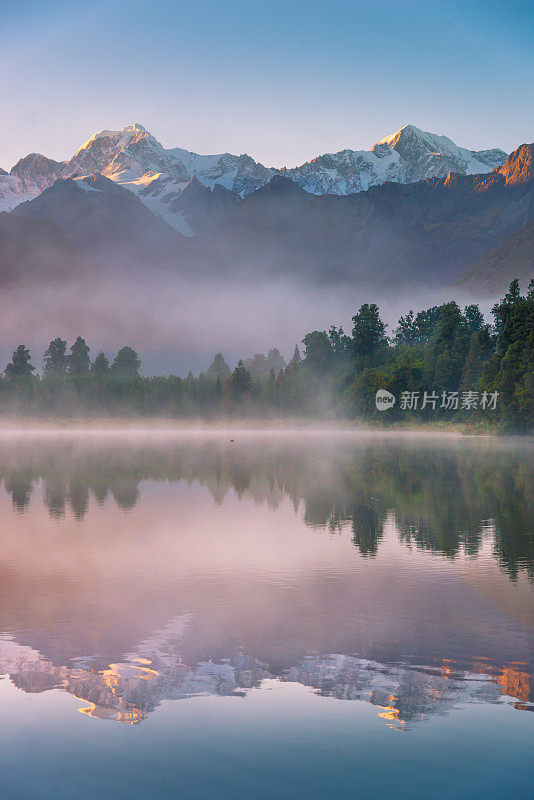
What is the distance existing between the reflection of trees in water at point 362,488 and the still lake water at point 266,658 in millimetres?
386

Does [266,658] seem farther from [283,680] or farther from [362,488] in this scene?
[362,488]

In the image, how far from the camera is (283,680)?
47.8 ft

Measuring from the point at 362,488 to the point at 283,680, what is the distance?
36.6 m

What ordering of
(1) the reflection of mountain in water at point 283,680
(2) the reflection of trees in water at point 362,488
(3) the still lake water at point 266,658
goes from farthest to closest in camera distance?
(2) the reflection of trees in water at point 362,488 < (1) the reflection of mountain in water at point 283,680 < (3) the still lake water at point 266,658

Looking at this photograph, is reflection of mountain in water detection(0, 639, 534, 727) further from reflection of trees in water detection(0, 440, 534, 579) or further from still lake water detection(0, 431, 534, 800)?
reflection of trees in water detection(0, 440, 534, 579)

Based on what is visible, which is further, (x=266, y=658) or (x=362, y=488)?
(x=362, y=488)

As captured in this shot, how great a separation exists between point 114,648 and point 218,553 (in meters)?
11.2

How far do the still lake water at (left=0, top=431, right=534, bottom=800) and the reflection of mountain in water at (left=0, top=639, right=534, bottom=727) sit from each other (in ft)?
0.16

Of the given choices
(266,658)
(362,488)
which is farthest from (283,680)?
(362,488)

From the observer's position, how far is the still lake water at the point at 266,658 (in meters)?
11.2

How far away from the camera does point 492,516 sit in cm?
3716

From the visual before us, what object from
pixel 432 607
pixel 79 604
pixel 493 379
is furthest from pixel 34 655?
pixel 493 379

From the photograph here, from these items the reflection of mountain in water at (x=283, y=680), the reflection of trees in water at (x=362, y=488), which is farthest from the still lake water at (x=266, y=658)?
the reflection of trees in water at (x=362, y=488)

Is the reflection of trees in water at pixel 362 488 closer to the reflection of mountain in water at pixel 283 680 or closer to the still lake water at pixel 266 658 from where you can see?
the still lake water at pixel 266 658
